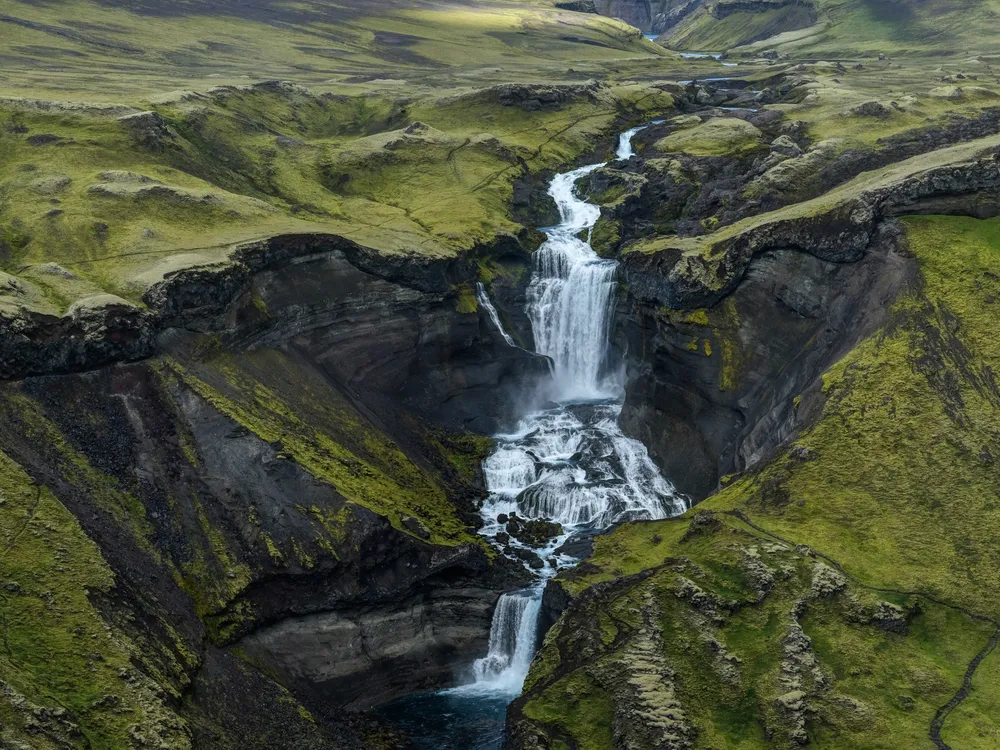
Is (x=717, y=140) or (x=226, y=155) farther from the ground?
(x=717, y=140)

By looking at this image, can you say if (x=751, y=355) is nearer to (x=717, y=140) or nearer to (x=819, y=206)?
(x=819, y=206)

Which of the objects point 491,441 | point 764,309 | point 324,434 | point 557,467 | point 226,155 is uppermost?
point 226,155

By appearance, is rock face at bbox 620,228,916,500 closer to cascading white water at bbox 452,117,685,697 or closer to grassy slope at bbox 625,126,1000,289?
cascading white water at bbox 452,117,685,697

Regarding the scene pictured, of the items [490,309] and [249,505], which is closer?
[249,505]

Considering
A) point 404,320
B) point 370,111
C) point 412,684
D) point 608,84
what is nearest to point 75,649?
point 412,684

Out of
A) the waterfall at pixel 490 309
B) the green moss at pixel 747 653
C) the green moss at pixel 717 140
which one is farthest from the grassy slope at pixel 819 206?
the green moss at pixel 747 653

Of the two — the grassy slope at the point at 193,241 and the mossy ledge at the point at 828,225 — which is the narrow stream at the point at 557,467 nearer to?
the grassy slope at the point at 193,241

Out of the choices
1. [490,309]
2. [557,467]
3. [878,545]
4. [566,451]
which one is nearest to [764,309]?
[566,451]
